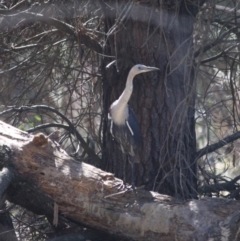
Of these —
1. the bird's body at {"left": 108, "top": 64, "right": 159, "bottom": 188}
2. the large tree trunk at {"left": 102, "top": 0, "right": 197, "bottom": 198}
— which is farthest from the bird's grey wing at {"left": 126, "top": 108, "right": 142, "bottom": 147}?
the large tree trunk at {"left": 102, "top": 0, "right": 197, "bottom": 198}

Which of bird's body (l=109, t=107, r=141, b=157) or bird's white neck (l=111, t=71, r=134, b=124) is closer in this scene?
bird's white neck (l=111, t=71, r=134, b=124)

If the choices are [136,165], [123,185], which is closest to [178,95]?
[136,165]

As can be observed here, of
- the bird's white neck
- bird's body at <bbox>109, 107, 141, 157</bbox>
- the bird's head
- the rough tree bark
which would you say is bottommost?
the rough tree bark

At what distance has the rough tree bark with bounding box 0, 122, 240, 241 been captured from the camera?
14.3ft

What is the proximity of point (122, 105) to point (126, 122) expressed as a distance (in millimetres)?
205

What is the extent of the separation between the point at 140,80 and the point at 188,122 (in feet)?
1.88

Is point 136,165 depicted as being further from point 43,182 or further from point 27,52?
point 27,52

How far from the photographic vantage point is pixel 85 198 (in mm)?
4566

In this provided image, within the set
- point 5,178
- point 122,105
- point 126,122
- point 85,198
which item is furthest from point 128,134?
point 5,178

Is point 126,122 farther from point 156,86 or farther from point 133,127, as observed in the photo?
point 156,86

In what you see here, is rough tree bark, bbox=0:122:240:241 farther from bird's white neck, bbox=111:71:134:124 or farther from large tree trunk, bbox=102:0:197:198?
large tree trunk, bbox=102:0:197:198

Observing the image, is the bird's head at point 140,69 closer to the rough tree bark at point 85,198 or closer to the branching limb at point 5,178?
the rough tree bark at point 85,198

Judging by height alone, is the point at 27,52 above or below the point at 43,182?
above

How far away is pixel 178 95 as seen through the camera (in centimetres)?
550
